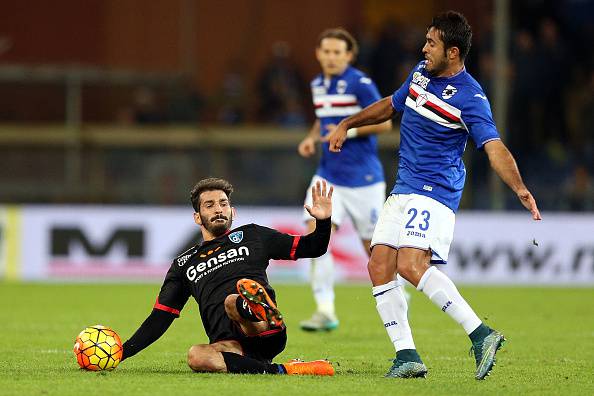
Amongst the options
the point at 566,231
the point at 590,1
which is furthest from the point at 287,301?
the point at 590,1

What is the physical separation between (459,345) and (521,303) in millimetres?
5030

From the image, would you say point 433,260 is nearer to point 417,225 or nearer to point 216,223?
point 417,225

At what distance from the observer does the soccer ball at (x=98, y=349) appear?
752 cm

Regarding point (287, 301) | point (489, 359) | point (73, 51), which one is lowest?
point (287, 301)

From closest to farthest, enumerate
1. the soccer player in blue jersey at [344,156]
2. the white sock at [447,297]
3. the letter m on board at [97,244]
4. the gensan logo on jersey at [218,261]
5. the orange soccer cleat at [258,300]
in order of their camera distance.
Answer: the orange soccer cleat at [258,300] < the white sock at [447,297] < the gensan logo on jersey at [218,261] < the soccer player in blue jersey at [344,156] < the letter m on board at [97,244]

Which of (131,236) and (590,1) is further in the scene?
(590,1)

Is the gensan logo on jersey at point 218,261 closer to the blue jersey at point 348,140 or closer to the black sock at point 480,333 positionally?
the black sock at point 480,333

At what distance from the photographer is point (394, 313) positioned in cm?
771

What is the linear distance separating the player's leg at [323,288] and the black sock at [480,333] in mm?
3685

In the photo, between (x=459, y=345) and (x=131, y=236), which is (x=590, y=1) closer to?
(x=131, y=236)

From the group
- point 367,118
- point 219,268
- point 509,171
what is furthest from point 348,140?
point 509,171

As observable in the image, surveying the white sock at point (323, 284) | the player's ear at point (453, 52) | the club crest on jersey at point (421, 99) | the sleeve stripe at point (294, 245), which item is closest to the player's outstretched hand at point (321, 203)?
the sleeve stripe at point (294, 245)

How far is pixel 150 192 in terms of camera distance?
1806cm

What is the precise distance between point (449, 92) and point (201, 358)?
2.27 meters
